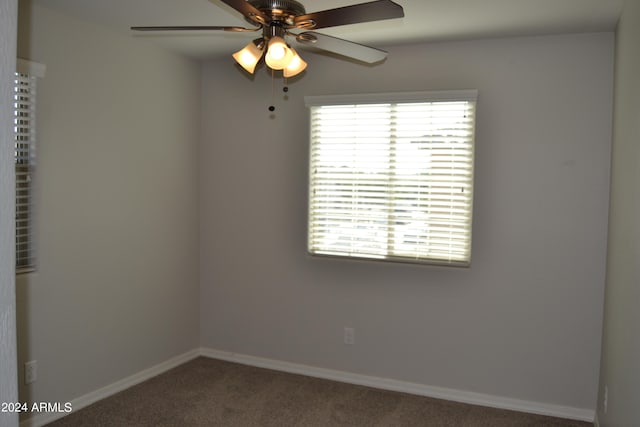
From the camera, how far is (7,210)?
0.68 m

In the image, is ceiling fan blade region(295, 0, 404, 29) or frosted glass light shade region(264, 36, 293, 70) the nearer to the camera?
ceiling fan blade region(295, 0, 404, 29)

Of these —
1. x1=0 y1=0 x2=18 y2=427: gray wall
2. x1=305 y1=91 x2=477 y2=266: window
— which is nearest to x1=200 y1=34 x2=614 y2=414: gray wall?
x1=305 y1=91 x2=477 y2=266: window

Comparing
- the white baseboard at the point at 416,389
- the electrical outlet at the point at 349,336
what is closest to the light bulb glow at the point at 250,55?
the electrical outlet at the point at 349,336

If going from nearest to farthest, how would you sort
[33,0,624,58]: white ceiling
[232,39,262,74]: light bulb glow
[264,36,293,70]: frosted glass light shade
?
[264,36,293,70]: frosted glass light shade < [232,39,262,74]: light bulb glow < [33,0,624,58]: white ceiling

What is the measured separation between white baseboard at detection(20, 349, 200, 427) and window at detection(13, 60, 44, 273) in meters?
0.92

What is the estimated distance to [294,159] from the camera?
158 inches

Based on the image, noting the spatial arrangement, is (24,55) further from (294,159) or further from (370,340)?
(370,340)

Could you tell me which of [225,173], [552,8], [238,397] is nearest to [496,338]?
[238,397]

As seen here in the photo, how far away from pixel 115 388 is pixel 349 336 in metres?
1.74

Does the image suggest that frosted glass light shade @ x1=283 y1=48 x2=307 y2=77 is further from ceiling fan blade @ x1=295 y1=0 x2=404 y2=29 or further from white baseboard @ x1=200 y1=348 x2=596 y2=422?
white baseboard @ x1=200 y1=348 x2=596 y2=422

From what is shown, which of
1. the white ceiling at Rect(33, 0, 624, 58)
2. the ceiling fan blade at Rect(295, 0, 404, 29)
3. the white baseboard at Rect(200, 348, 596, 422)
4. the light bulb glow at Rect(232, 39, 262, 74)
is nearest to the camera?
the ceiling fan blade at Rect(295, 0, 404, 29)

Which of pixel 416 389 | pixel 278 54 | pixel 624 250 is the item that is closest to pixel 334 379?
pixel 416 389

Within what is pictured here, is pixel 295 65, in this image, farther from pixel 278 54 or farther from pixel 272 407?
pixel 272 407

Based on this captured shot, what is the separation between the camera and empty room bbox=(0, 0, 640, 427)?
2.99 metres
